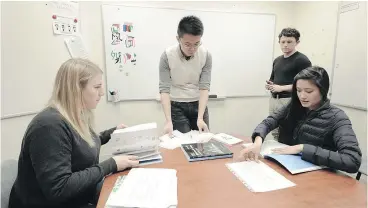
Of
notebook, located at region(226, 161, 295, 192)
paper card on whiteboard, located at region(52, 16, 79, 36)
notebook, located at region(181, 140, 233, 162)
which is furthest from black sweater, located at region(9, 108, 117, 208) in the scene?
paper card on whiteboard, located at region(52, 16, 79, 36)

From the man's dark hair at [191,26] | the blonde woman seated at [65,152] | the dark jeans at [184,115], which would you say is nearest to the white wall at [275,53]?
the dark jeans at [184,115]

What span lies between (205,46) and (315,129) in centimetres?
201

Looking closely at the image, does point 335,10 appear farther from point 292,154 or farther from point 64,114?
point 64,114

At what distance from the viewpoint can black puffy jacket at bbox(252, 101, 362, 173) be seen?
1161 millimetres

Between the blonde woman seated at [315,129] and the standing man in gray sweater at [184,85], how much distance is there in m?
0.64

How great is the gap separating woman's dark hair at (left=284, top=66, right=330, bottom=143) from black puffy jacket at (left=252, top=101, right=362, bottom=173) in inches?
1.7

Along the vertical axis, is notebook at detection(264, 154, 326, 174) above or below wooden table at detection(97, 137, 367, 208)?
above

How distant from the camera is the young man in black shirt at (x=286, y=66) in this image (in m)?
2.51

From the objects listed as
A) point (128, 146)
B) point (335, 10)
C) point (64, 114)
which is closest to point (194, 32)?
point (128, 146)

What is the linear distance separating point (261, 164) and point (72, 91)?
99 centimetres

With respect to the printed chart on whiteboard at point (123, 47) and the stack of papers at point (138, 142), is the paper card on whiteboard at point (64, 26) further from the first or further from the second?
the stack of papers at point (138, 142)

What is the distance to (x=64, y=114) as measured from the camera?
3.42 feet

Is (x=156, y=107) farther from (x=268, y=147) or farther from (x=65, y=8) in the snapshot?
(x=268, y=147)

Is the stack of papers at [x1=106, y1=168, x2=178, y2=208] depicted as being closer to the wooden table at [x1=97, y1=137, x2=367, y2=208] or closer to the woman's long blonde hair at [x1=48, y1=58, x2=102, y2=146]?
the wooden table at [x1=97, y1=137, x2=367, y2=208]
